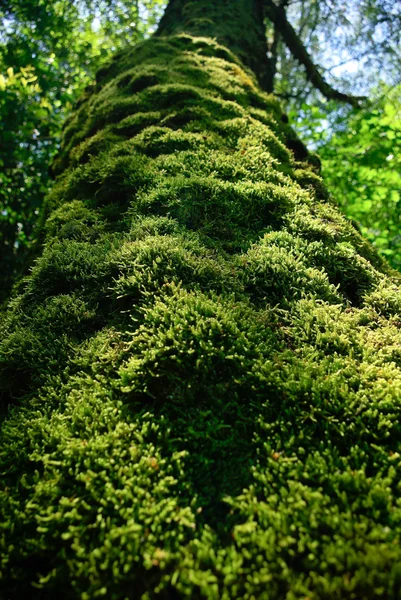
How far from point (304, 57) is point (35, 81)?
5742 millimetres

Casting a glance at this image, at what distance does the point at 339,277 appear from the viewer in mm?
3086

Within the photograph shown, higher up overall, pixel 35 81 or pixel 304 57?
pixel 304 57

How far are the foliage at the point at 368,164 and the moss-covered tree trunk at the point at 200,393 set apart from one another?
446 cm

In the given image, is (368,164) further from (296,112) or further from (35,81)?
(35,81)

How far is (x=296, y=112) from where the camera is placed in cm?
952

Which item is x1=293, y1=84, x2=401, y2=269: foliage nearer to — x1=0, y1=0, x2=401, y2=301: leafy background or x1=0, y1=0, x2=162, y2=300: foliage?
x1=0, y1=0, x2=401, y2=301: leafy background

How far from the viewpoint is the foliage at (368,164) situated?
25.1 ft

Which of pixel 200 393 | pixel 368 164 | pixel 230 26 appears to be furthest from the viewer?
pixel 368 164

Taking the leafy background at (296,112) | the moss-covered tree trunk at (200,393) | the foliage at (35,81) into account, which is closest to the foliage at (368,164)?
the leafy background at (296,112)

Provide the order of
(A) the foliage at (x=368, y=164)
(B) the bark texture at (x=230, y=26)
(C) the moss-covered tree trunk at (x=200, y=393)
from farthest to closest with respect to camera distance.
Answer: (A) the foliage at (x=368, y=164)
(B) the bark texture at (x=230, y=26)
(C) the moss-covered tree trunk at (x=200, y=393)

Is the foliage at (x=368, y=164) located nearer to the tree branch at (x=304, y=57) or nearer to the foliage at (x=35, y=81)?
the tree branch at (x=304, y=57)

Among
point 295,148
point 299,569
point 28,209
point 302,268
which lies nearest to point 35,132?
point 28,209

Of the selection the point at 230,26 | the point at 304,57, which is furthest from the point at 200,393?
the point at 304,57

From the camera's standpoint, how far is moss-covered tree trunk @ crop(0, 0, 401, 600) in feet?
4.96
